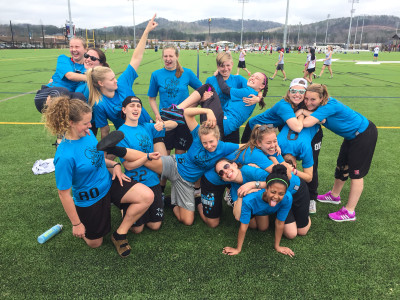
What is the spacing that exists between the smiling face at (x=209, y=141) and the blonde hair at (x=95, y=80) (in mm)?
1372

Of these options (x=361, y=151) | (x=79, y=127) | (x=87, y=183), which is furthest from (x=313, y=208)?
(x=79, y=127)

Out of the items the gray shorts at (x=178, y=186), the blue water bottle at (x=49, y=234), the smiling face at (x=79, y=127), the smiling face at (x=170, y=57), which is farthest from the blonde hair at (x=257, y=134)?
the blue water bottle at (x=49, y=234)

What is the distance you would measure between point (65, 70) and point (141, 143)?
6.14ft

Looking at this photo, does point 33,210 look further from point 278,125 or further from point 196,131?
point 278,125

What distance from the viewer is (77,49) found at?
406 centimetres

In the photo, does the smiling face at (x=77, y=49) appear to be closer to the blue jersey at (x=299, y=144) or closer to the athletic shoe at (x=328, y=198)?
the blue jersey at (x=299, y=144)

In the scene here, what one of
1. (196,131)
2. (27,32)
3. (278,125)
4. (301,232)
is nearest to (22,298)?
(196,131)

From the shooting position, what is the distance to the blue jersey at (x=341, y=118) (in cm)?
320

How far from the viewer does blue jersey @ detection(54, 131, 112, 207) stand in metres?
2.45

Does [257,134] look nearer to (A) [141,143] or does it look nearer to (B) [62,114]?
(A) [141,143]

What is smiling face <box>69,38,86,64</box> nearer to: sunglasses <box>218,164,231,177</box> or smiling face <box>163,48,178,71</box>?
smiling face <box>163,48,178,71</box>

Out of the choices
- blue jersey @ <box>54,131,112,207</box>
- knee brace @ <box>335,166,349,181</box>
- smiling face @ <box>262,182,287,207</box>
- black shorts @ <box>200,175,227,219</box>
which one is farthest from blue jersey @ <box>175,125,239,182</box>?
knee brace @ <box>335,166,349,181</box>

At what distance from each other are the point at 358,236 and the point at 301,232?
25.4 inches

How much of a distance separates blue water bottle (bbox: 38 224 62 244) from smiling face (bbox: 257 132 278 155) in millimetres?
2457
